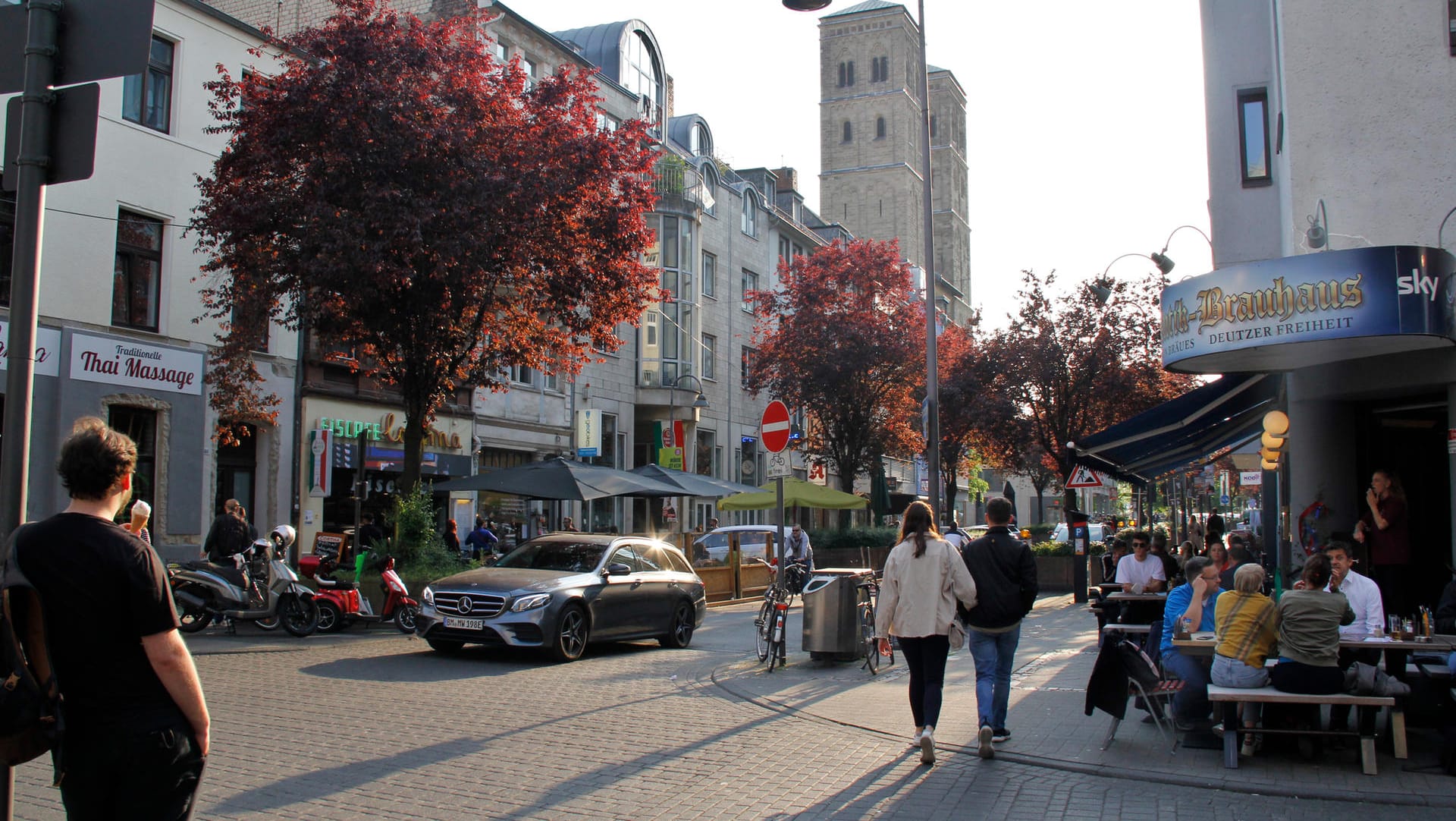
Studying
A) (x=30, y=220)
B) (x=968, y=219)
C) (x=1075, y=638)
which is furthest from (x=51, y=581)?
(x=968, y=219)

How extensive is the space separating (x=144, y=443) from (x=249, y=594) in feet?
22.7

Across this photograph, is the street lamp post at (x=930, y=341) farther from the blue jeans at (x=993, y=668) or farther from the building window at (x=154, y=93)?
the building window at (x=154, y=93)

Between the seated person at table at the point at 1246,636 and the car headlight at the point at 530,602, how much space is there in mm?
7478

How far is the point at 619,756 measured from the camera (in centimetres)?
809

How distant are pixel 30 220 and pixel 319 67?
1353 centimetres


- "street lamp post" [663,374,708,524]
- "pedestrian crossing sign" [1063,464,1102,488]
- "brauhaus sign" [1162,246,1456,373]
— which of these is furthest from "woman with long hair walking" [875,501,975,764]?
"street lamp post" [663,374,708,524]

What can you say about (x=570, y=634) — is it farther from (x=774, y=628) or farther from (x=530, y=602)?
(x=774, y=628)

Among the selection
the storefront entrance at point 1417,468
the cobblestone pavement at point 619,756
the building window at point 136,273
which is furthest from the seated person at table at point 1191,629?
the building window at point 136,273

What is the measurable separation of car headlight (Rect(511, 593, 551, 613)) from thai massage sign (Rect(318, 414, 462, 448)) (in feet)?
37.5

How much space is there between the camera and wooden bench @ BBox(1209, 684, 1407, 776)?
7488 millimetres

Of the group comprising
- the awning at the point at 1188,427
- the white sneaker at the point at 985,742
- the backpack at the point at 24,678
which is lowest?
the white sneaker at the point at 985,742

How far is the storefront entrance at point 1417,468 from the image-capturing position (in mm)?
12930

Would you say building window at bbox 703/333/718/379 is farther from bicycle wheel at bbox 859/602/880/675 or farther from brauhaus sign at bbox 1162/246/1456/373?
brauhaus sign at bbox 1162/246/1456/373

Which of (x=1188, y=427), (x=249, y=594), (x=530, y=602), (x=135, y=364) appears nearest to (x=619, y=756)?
(x=530, y=602)
